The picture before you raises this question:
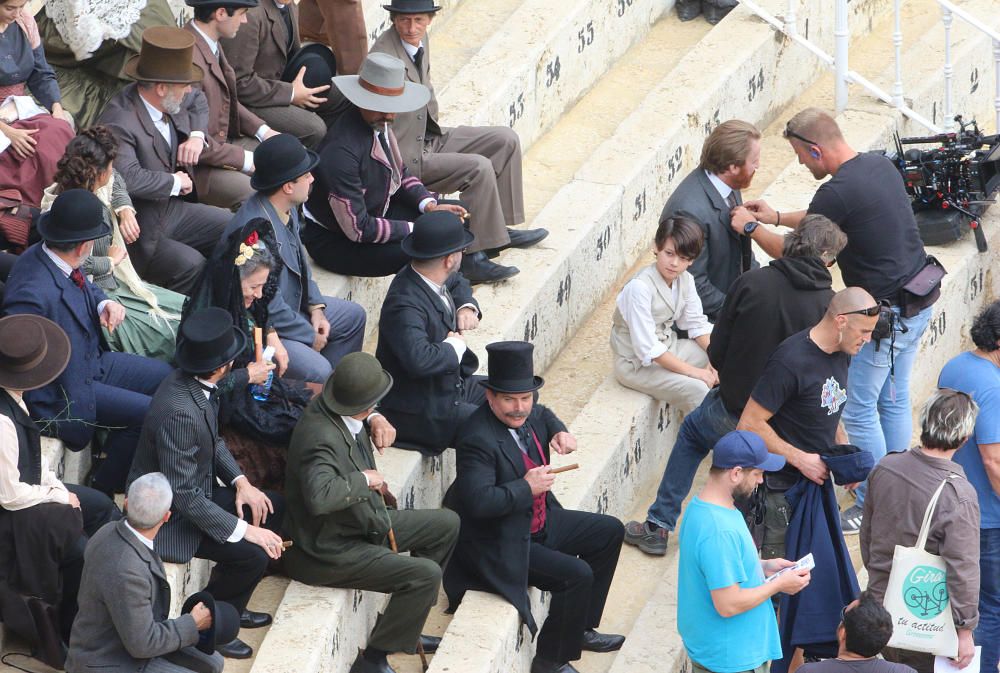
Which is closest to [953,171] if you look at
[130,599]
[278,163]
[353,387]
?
[278,163]

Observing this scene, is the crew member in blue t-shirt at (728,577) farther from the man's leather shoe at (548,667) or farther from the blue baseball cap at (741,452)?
the man's leather shoe at (548,667)

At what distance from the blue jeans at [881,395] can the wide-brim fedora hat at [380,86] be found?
2.53 m

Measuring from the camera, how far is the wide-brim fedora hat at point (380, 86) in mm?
8258

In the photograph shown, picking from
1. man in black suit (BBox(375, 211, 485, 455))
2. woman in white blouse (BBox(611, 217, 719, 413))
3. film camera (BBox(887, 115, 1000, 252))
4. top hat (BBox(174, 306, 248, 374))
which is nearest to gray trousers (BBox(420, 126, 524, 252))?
woman in white blouse (BBox(611, 217, 719, 413))

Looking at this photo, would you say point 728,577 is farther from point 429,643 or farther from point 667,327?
point 667,327

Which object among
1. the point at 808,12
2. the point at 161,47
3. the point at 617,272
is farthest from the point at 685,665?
the point at 808,12

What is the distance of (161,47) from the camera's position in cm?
778

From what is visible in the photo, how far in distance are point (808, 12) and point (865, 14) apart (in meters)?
0.65

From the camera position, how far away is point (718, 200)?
8.41m

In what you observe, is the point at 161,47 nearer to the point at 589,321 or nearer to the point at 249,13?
the point at 249,13

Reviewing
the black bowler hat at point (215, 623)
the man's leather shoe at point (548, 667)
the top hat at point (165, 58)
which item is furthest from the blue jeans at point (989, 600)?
the top hat at point (165, 58)

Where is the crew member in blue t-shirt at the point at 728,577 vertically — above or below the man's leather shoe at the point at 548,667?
above

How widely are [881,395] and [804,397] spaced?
59.5 inches

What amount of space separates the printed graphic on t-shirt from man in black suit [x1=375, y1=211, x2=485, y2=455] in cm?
161
